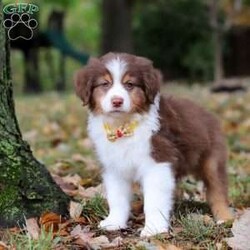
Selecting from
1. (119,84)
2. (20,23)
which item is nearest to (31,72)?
(20,23)

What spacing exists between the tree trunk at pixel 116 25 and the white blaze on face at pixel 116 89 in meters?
15.8

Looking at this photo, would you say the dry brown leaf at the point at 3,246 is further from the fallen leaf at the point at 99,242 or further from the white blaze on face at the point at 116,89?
the white blaze on face at the point at 116,89

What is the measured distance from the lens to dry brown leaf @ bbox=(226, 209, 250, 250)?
4582 millimetres

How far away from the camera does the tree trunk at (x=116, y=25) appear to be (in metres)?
21.0

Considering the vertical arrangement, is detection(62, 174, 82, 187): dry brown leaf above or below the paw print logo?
below

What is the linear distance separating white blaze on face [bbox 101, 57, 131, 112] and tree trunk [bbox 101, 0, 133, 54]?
15778mm

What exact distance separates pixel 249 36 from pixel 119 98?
22603 mm

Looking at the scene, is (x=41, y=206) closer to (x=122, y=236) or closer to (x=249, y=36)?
(x=122, y=236)

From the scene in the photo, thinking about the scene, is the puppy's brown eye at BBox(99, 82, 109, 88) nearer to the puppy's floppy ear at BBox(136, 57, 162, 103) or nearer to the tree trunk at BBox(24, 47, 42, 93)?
the puppy's floppy ear at BBox(136, 57, 162, 103)

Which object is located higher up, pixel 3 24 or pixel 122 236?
pixel 3 24

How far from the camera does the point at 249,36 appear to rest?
26922 millimetres

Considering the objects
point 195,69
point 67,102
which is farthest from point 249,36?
point 67,102

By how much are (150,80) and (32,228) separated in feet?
4.06

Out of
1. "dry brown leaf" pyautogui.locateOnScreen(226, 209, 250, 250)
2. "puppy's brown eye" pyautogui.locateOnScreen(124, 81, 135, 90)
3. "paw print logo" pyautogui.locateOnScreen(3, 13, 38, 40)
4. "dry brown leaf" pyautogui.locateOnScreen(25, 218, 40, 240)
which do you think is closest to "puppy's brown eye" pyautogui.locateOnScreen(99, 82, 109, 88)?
"puppy's brown eye" pyautogui.locateOnScreen(124, 81, 135, 90)
